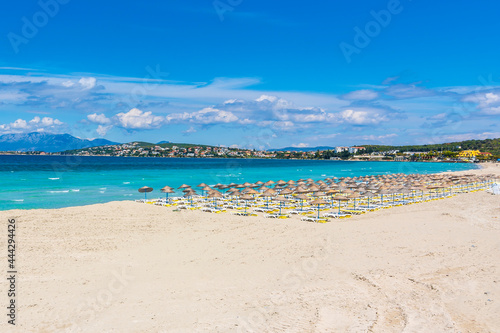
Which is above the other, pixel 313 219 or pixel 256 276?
pixel 256 276

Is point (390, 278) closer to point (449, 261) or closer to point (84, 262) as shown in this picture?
point (449, 261)

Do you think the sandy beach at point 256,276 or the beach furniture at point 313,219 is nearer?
the sandy beach at point 256,276

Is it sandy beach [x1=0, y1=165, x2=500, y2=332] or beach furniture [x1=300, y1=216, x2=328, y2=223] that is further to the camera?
beach furniture [x1=300, y1=216, x2=328, y2=223]

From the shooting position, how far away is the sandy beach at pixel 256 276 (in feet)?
23.4

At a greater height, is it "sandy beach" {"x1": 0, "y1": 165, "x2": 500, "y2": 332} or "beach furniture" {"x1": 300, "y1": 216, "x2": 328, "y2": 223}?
"sandy beach" {"x1": 0, "y1": 165, "x2": 500, "y2": 332}

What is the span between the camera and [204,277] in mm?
9703

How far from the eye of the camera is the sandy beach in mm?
7125

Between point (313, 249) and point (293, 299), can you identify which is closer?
point (293, 299)

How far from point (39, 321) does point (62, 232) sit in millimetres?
8751

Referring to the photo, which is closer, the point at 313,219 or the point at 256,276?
the point at 256,276

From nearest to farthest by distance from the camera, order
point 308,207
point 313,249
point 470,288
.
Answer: point 470,288, point 313,249, point 308,207

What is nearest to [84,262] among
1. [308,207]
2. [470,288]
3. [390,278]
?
[390,278]

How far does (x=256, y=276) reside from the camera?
9773 millimetres

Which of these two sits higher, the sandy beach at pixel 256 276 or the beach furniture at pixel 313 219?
the sandy beach at pixel 256 276
